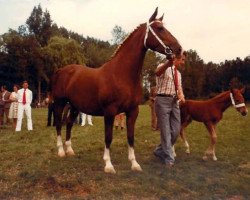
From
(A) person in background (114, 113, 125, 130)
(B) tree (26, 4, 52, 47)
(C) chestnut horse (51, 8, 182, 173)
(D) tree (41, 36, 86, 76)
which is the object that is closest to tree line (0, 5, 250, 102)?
(D) tree (41, 36, 86, 76)

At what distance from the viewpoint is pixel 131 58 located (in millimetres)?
8453

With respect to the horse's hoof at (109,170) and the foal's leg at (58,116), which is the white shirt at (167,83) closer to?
the horse's hoof at (109,170)

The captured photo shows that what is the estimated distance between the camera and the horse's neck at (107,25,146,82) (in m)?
8.37

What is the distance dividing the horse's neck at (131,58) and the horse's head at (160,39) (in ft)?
0.58

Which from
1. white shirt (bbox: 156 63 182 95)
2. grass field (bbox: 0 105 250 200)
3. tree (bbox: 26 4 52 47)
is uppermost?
tree (bbox: 26 4 52 47)

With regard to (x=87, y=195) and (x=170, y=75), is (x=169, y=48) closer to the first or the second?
(x=170, y=75)

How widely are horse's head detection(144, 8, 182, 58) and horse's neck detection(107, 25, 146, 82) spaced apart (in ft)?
0.58

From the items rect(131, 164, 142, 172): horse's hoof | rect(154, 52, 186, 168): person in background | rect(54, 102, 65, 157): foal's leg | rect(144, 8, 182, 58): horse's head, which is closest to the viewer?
rect(144, 8, 182, 58): horse's head

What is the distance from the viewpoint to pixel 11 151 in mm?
10898

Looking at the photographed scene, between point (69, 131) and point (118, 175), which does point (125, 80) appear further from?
point (69, 131)

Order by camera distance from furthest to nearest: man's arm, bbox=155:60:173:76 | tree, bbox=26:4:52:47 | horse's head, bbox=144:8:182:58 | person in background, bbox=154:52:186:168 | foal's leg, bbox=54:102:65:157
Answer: tree, bbox=26:4:52:47 < foal's leg, bbox=54:102:65:157 < person in background, bbox=154:52:186:168 < man's arm, bbox=155:60:173:76 < horse's head, bbox=144:8:182:58

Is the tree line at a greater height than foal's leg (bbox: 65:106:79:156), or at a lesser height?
greater

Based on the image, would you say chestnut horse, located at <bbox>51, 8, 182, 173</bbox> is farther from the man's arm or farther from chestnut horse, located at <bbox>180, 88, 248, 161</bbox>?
chestnut horse, located at <bbox>180, 88, 248, 161</bbox>

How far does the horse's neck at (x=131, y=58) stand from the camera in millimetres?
8367
